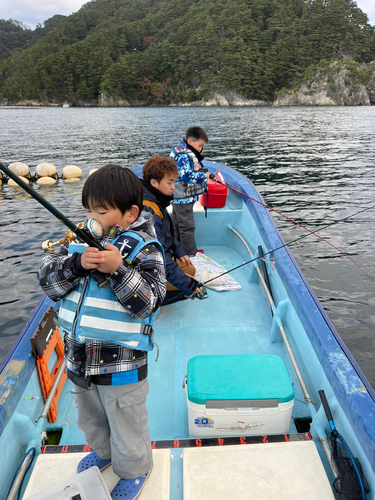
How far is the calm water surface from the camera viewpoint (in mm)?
6219

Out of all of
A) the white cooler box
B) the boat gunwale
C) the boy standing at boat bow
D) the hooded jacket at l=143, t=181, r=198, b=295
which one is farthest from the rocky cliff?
the white cooler box

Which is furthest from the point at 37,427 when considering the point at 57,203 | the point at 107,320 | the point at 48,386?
the point at 57,203

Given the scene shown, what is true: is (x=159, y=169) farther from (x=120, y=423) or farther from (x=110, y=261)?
(x=120, y=423)

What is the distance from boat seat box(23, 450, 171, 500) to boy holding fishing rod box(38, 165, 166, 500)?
1.01 feet

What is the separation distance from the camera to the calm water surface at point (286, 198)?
622 centimetres

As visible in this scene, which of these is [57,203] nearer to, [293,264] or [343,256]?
[343,256]

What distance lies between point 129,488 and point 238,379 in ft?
2.82

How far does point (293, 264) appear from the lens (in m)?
3.37

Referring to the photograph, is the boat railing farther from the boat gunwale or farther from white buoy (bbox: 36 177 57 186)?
white buoy (bbox: 36 177 57 186)

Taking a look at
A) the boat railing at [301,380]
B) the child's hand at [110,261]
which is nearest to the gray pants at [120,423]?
the child's hand at [110,261]

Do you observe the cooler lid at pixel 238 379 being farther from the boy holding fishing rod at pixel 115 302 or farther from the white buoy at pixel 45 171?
the white buoy at pixel 45 171

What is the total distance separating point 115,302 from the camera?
141 centimetres

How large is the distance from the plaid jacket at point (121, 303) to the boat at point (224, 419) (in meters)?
0.66

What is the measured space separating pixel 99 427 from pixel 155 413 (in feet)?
2.92
